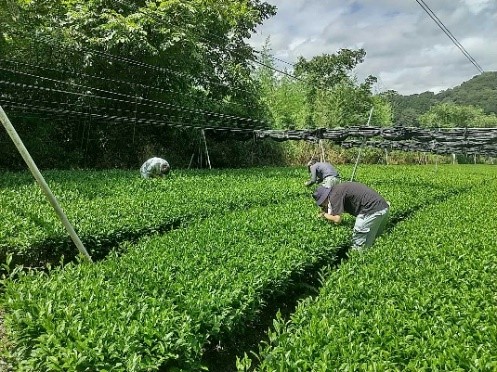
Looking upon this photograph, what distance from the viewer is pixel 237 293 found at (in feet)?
15.6

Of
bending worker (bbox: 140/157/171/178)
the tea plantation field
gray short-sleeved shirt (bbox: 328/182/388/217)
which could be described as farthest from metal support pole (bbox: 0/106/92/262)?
bending worker (bbox: 140/157/171/178)

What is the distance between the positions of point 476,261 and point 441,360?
3.25 metres

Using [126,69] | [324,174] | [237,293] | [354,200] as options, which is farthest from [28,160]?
[126,69]

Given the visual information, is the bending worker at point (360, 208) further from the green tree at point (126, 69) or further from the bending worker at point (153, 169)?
the green tree at point (126, 69)

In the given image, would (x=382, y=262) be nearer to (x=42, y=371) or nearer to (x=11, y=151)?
(x=42, y=371)

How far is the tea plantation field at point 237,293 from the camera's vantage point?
11.4ft

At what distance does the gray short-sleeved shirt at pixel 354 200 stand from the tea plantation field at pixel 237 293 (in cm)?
52

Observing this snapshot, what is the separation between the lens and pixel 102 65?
18797 millimetres

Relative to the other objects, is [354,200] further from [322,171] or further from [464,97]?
[464,97]

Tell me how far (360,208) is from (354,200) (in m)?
0.18

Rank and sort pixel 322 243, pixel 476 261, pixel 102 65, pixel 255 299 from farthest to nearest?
1. pixel 102 65
2. pixel 322 243
3. pixel 476 261
4. pixel 255 299

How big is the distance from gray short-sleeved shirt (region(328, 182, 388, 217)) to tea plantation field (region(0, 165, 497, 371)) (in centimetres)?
52

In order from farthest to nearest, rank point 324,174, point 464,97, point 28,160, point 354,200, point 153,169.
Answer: point 464,97, point 153,169, point 324,174, point 354,200, point 28,160

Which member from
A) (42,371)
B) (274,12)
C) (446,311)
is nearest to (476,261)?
(446,311)
